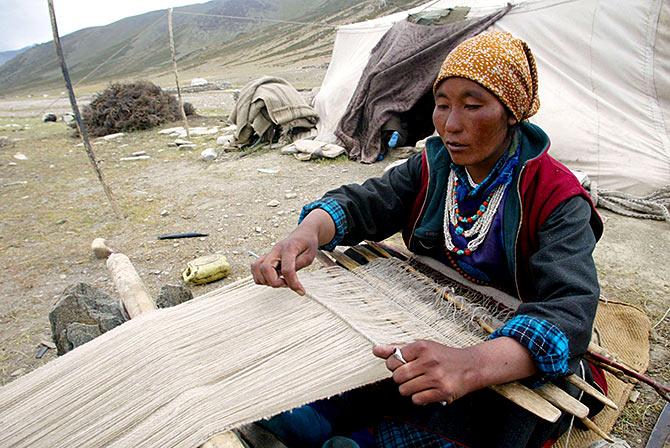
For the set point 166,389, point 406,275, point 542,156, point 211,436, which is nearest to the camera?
point 211,436

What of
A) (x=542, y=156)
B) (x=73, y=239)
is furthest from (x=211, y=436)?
(x=73, y=239)

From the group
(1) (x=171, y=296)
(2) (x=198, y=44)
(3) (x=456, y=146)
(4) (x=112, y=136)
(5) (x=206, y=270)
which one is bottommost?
(5) (x=206, y=270)

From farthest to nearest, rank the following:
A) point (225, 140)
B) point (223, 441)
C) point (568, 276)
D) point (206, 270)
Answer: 1. point (225, 140)
2. point (206, 270)
3. point (568, 276)
4. point (223, 441)

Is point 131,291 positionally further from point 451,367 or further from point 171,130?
point 171,130

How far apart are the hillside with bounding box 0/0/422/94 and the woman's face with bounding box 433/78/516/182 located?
28590 millimetres

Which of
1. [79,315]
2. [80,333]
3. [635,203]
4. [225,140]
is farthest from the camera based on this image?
[225,140]

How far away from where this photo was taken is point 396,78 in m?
5.68

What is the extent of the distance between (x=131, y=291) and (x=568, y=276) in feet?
4.50

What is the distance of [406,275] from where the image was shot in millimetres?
1494

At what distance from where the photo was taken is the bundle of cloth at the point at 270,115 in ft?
21.4

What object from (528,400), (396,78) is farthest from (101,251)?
(396,78)

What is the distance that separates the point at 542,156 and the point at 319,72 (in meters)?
19.7

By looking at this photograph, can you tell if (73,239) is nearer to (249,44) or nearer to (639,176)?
(639,176)

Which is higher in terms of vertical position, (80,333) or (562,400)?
(562,400)
